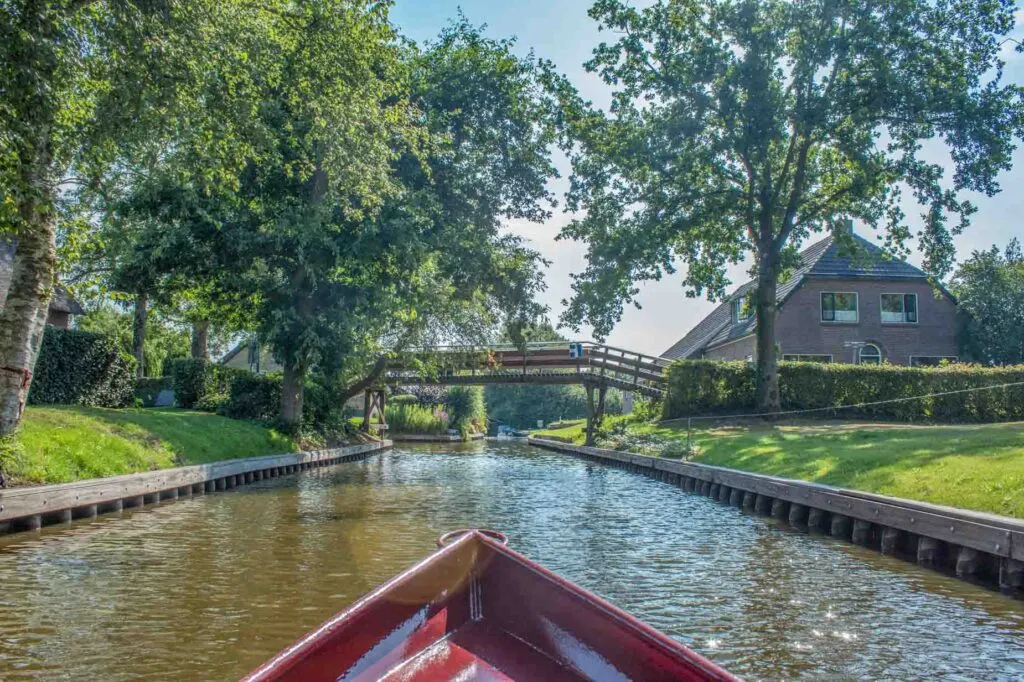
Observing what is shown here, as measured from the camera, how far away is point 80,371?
832 inches

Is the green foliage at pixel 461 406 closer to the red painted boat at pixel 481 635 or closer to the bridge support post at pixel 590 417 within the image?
the bridge support post at pixel 590 417

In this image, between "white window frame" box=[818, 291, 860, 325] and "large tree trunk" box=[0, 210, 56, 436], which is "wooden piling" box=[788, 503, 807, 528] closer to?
"large tree trunk" box=[0, 210, 56, 436]

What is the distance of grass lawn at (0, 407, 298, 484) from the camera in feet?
39.1

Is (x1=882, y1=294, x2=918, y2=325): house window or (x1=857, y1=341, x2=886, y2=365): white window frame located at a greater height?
(x1=882, y1=294, x2=918, y2=325): house window

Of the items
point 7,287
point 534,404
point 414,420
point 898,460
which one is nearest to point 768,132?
point 898,460

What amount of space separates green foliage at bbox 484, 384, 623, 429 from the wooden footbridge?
4643 cm

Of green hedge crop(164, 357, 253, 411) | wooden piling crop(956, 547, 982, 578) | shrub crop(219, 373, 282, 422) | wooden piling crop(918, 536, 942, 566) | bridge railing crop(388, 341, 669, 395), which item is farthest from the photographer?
bridge railing crop(388, 341, 669, 395)

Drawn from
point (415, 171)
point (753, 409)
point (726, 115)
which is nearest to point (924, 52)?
point (726, 115)

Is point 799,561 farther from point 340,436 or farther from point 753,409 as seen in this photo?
point 340,436

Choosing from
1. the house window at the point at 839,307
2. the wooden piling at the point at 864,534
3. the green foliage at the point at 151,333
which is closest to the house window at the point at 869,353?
the house window at the point at 839,307

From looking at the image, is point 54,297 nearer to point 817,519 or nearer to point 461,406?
point 817,519

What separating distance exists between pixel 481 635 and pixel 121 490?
35.8 feet

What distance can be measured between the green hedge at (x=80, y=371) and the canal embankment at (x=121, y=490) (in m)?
5.67

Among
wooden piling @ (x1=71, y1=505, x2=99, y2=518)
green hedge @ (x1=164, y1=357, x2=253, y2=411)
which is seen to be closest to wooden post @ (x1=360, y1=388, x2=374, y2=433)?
green hedge @ (x1=164, y1=357, x2=253, y2=411)
